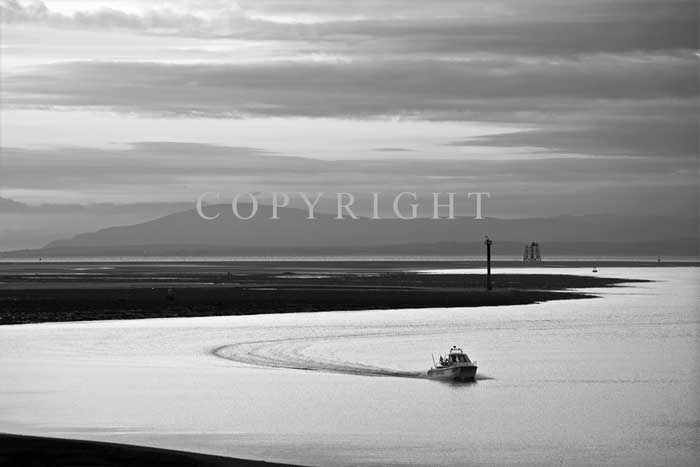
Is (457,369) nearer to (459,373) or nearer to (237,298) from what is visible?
(459,373)

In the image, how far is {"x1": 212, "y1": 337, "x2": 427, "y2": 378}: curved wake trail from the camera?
5297 centimetres

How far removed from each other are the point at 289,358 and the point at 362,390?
41.6ft

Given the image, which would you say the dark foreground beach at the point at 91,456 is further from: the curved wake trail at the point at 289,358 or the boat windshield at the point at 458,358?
the curved wake trail at the point at 289,358

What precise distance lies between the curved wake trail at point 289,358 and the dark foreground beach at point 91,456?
22958 millimetres

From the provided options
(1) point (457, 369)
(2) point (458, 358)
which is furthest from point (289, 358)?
(1) point (457, 369)

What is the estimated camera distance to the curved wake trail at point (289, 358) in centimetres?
5297

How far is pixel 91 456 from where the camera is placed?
1114 inches

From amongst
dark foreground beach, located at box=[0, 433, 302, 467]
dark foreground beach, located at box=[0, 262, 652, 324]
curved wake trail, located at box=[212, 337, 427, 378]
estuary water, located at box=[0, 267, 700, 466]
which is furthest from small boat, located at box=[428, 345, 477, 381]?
dark foreground beach, located at box=[0, 262, 652, 324]

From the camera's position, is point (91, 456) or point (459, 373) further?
point (459, 373)

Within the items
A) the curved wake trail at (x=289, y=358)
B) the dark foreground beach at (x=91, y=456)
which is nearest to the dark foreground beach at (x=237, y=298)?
the curved wake trail at (x=289, y=358)

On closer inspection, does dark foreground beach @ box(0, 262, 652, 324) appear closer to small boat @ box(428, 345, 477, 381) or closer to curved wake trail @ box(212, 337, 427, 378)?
curved wake trail @ box(212, 337, 427, 378)

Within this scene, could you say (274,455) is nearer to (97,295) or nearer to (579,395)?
(579,395)

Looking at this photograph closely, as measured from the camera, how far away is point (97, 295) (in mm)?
103062

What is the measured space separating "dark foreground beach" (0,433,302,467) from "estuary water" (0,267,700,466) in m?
2.15
